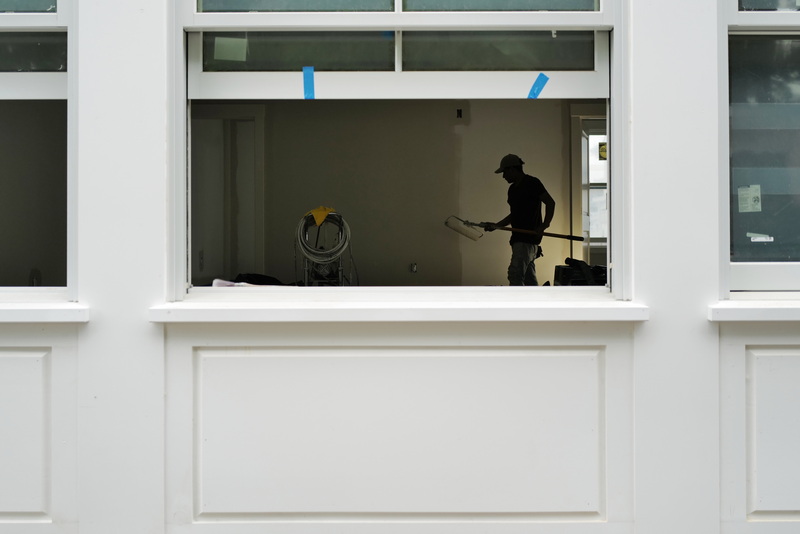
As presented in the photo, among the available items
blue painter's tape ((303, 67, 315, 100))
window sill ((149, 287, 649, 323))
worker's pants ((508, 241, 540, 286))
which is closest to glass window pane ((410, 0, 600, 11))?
blue painter's tape ((303, 67, 315, 100))

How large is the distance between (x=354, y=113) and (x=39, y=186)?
5993 millimetres

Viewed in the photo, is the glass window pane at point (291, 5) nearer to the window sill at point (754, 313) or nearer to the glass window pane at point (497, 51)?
the glass window pane at point (497, 51)

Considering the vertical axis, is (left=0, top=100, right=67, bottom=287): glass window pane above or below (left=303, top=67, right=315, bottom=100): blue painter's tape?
below

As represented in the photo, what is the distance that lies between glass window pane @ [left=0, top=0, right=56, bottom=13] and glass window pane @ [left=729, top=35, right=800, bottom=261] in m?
2.31

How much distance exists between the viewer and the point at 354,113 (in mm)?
8609

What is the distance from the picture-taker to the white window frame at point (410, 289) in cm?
230

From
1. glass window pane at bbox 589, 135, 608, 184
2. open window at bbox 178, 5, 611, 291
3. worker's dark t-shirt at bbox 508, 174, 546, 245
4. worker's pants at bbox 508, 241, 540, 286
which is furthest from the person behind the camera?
glass window pane at bbox 589, 135, 608, 184

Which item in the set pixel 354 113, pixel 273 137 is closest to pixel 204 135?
pixel 273 137

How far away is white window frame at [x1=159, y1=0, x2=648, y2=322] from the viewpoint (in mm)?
2299

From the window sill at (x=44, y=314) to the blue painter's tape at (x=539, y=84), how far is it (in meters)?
1.63

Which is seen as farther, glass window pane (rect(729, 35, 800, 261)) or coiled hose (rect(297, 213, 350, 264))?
coiled hose (rect(297, 213, 350, 264))

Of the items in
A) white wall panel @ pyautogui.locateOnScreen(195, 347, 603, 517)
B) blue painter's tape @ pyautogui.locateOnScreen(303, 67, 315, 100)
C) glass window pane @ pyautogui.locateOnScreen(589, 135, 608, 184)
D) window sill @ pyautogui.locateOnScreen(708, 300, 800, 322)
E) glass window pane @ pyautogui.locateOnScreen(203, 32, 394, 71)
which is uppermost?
glass window pane @ pyautogui.locateOnScreen(589, 135, 608, 184)

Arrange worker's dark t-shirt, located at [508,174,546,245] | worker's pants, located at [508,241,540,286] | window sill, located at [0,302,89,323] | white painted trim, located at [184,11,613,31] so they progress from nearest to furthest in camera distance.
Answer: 1. window sill, located at [0,302,89,323]
2. white painted trim, located at [184,11,613,31]
3. worker's pants, located at [508,241,540,286]
4. worker's dark t-shirt, located at [508,174,546,245]

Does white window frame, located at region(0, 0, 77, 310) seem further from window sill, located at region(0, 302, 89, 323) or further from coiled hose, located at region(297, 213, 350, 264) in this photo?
coiled hose, located at region(297, 213, 350, 264)
